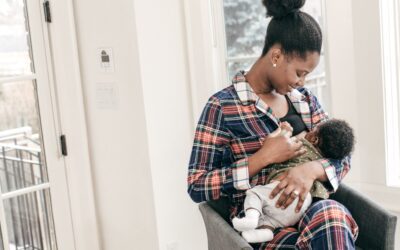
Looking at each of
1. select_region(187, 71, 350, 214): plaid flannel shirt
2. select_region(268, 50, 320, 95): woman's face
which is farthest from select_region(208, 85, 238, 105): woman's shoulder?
select_region(268, 50, 320, 95): woman's face

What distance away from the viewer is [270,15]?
1734 mm

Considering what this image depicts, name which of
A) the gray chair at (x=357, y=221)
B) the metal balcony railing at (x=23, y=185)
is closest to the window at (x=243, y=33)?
the gray chair at (x=357, y=221)

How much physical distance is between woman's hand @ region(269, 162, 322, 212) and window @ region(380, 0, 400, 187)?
1.76 feet

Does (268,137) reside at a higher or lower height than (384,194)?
higher

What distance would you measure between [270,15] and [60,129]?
1.42 meters

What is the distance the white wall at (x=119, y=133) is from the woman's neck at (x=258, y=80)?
0.75 meters

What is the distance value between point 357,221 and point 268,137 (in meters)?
0.40

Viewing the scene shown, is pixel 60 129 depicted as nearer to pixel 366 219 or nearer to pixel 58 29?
pixel 58 29

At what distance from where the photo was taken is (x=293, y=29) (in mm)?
1667

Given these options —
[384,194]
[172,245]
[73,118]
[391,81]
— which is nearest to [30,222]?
[73,118]

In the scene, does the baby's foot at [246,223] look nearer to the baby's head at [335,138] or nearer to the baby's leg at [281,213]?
the baby's leg at [281,213]

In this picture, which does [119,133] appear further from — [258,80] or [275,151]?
[275,151]

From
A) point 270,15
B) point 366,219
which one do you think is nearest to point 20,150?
point 270,15

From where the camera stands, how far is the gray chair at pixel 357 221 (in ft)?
5.21
